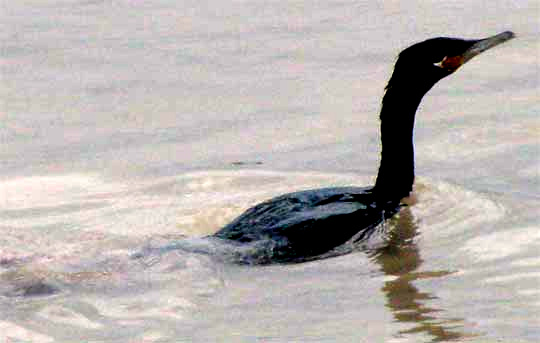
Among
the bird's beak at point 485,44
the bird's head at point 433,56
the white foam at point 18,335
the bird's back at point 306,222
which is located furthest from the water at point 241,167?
the bird's beak at point 485,44

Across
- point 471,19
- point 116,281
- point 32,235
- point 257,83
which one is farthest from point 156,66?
point 116,281

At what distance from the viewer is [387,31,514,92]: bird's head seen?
29.8ft

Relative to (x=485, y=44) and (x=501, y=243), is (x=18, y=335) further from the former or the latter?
(x=485, y=44)

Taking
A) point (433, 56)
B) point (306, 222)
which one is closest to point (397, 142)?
point (433, 56)

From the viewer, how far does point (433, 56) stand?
915 cm

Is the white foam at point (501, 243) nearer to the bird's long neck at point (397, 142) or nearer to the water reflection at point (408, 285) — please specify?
the water reflection at point (408, 285)

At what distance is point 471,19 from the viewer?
13.4 metres

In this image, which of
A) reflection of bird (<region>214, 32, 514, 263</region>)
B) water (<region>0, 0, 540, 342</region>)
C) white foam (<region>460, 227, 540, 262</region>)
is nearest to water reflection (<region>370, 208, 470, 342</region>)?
water (<region>0, 0, 540, 342</region>)

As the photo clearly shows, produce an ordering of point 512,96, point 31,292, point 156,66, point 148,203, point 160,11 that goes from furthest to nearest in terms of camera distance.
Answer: point 160,11
point 156,66
point 512,96
point 148,203
point 31,292

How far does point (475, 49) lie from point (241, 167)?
6.42 feet

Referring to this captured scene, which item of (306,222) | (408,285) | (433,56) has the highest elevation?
(433,56)

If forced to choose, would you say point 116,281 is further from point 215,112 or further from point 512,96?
point 512,96

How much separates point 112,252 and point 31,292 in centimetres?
87

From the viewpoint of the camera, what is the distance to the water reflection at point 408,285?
694 centimetres
